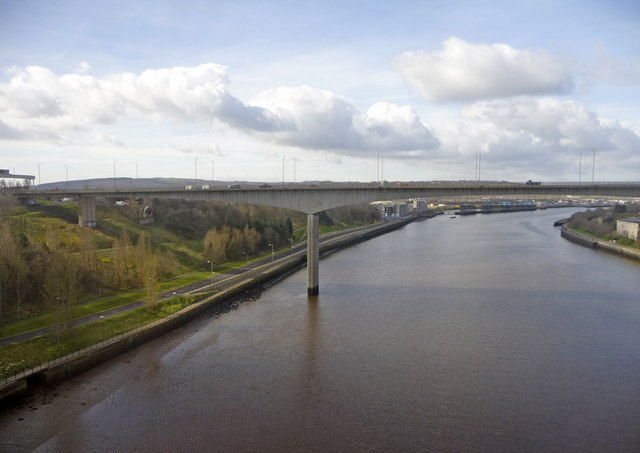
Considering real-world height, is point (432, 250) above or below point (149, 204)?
below

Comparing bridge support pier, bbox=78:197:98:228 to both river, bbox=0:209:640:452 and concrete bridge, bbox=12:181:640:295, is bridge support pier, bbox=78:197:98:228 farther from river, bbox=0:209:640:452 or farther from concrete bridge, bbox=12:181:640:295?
river, bbox=0:209:640:452

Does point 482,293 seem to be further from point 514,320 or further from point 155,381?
point 155,381

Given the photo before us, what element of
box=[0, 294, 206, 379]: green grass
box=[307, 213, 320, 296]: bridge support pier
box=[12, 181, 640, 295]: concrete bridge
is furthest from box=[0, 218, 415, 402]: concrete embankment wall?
box=[12, 181, 640, 295]: concrete bridge

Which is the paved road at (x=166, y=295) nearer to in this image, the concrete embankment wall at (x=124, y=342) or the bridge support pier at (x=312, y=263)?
the concrete embankment wall at (x=124, y=342)

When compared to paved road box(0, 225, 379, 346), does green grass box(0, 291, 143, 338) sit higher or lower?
higher

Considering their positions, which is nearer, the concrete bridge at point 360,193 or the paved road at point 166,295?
the paved road at point 166,295

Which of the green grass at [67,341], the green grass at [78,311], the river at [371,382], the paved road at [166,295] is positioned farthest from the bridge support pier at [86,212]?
the river at [371,382]

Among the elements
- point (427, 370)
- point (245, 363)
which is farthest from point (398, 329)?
point (245, 363)
